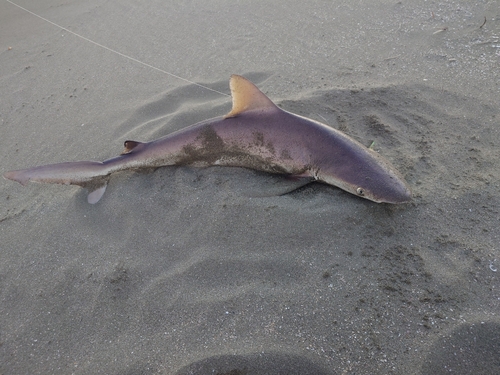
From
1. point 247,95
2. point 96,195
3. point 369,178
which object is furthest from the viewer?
point 96,195

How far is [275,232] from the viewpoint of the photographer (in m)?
2.59

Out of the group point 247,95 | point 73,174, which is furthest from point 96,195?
point 247,95

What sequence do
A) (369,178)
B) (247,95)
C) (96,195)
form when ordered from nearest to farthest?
(369,178), (247,95), (96,195)

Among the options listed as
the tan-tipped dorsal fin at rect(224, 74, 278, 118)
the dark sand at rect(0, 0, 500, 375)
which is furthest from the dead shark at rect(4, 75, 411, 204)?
the dark sand at rect(0, 0, 500, 375)

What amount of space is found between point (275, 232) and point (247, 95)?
1177 mm

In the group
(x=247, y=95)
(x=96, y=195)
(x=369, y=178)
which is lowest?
(x=96, y=195)

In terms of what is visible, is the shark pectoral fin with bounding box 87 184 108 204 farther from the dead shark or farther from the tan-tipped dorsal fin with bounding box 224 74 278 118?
the tan-tipped dorsal fin with bounding box 224 74 278 118

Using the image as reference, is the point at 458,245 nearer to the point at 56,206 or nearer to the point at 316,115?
the point at 316,115

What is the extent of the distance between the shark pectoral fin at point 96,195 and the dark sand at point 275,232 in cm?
6

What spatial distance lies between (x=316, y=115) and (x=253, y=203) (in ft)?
4.30

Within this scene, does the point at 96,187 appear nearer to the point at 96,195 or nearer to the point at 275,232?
the point at 96,195

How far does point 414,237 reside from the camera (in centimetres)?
240

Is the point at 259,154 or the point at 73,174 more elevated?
the point at 259,154

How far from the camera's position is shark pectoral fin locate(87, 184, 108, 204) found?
10.5ft
